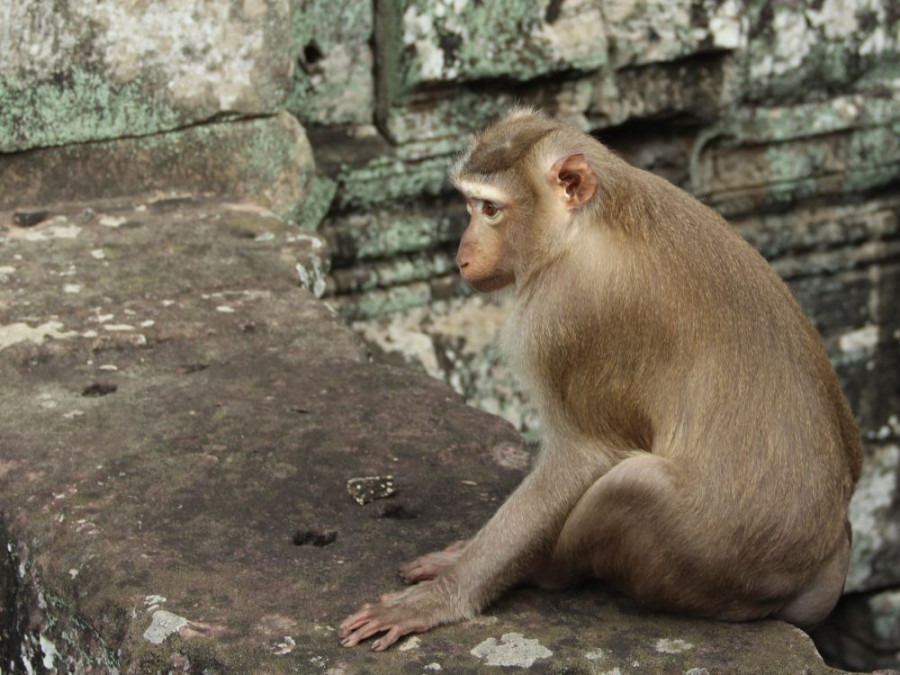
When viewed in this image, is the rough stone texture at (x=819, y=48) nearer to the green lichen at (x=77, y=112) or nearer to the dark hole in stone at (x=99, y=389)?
the green lichen at (x=77, y=112)

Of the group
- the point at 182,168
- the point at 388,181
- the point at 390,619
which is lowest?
the point at 390,619

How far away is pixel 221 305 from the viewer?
392 cm

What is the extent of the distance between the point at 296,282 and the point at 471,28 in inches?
50.2

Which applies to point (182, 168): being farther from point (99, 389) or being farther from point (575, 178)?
point (575, 178)

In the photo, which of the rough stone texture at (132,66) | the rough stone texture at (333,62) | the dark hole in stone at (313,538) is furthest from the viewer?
the rough stone texture at (333,62)

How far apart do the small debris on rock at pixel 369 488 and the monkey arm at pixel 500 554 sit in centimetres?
28

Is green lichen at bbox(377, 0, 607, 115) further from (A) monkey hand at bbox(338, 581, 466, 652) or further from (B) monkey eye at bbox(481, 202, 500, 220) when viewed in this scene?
(A) monkey hand at bbox(338, 581, 466, 652)

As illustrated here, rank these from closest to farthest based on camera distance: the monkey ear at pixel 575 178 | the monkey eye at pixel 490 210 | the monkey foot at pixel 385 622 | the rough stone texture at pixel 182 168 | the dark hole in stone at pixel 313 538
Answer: the monkey foot at pixel 385 622 → the dark hole in stone at pixel 313 538 → the monkey ear at pixel 575 178 → the monkey eye at pixel 490 210 → the rough stone texture at pixel 182 168

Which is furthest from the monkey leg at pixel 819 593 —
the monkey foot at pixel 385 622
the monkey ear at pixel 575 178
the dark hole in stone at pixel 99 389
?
the dark hole in stone at pixel 99 389

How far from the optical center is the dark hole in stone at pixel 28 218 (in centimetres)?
427

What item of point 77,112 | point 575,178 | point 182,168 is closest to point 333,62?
point 182,168

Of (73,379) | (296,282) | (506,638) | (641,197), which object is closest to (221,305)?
(296,282)

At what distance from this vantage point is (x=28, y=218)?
427cm

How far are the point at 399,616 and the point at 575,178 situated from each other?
3.30 ft
